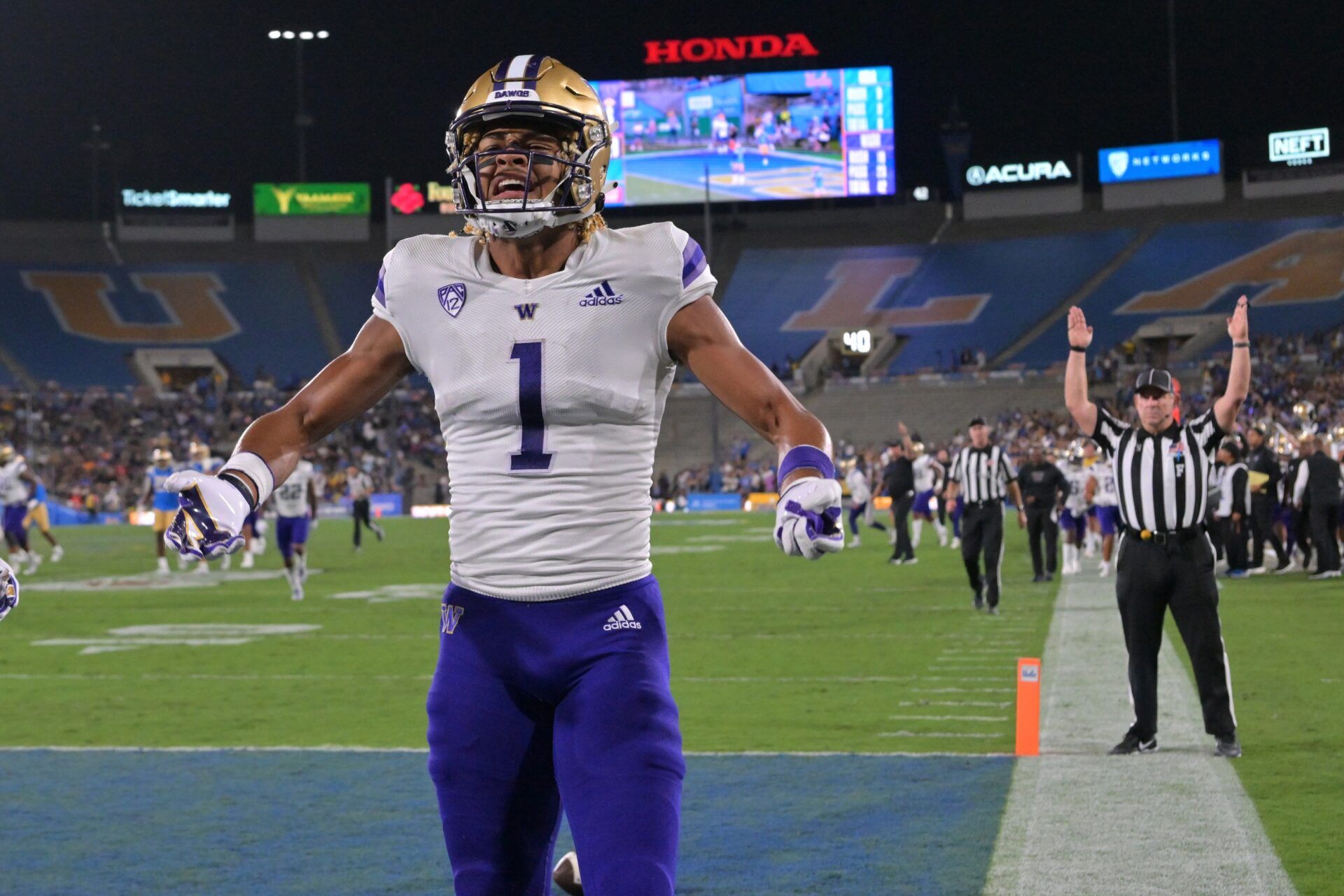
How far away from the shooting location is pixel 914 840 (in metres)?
5.67

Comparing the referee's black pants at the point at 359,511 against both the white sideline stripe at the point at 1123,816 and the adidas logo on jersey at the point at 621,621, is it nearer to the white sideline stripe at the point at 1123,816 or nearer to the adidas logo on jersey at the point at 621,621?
the white sideline stripe at the point at 1123,816

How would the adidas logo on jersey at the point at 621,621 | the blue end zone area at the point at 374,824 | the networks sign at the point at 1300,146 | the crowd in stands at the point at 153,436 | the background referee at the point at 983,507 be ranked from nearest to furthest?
1. the adidas logo on jersey at the point at 621,621
2. the blue end zone area at the point at 374,824
3. the background referee at the point at 983,507
4. the crowd in stands at the point at 153,436
5. the networks sign at the point at 1300,146

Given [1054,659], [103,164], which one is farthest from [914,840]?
[103,164]

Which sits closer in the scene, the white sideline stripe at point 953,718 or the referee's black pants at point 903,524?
the white sideline stripe at point 953,718

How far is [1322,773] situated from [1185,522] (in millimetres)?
1287

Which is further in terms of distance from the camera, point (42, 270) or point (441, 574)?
point (42, 270)

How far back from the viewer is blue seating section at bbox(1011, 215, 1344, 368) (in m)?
43.7

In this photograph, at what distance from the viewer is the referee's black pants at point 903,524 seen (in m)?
21.1

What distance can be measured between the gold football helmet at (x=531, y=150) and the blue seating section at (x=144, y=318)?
153ft

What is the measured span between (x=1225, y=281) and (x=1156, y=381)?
1626 inches

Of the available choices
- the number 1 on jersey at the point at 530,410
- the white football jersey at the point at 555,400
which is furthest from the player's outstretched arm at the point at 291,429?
the number 1 on jersey at the point at 530,410

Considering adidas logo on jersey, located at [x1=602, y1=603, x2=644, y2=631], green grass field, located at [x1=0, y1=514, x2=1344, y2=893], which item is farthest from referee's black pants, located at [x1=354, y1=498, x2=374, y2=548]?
adidas logo on jersey, located at [x1=602, y1=603, x2=644, y2=631]

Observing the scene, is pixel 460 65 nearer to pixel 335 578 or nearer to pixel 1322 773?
pixel 335 578

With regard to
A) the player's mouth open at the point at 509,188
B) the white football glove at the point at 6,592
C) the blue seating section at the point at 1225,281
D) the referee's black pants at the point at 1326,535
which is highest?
the blue seating section at the point at 1225,281
